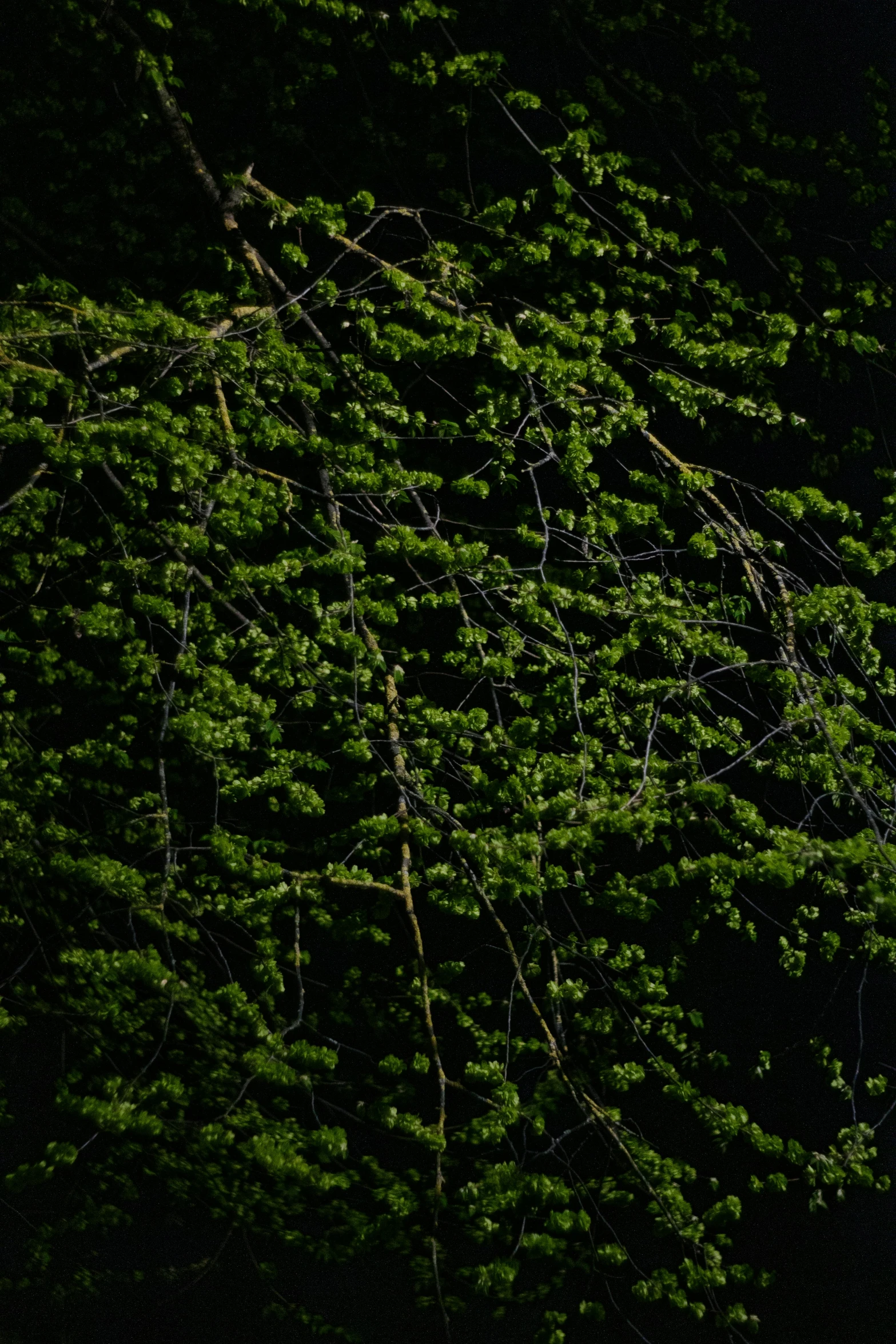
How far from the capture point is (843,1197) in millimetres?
3299

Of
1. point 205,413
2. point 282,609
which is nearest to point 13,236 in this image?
point 205,413

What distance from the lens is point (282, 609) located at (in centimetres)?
361

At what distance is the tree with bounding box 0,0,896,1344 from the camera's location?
3.20 m

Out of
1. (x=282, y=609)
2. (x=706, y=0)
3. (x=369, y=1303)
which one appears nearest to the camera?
(x=369, y=1303)

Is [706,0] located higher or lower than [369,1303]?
higher

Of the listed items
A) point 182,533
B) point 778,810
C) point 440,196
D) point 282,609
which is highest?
point 440,196

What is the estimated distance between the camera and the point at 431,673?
11.8 ft

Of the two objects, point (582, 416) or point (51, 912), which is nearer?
point (51, 912)

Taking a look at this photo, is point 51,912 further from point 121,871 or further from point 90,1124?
point 90,1124

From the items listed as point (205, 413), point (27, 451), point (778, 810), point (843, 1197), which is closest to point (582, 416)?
point (205, 413)

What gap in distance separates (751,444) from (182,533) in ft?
7.91

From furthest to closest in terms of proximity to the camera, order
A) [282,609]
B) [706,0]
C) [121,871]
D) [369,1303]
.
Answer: [706,0]
[282,609]
[369,1303]
[121,871]

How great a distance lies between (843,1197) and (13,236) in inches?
195

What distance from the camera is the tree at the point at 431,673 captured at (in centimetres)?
320
